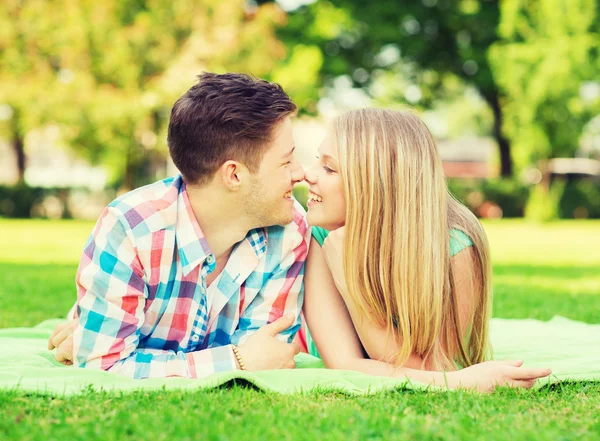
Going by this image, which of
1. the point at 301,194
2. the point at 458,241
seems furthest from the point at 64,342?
the point at 301,194

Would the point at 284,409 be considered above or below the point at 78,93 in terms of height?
below

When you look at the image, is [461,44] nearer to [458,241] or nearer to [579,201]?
[579,201]

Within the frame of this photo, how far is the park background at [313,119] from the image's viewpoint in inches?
112

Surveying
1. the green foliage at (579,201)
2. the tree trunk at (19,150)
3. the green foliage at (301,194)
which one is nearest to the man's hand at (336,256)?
the green foliage at (301,194)

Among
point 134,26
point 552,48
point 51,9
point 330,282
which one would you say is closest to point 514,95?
point 552,48

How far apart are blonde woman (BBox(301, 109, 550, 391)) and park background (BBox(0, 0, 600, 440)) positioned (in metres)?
0.47

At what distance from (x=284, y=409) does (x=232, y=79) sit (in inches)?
65.2

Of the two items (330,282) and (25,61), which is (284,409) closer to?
(330,282)

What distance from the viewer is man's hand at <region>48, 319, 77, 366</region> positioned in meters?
3.81

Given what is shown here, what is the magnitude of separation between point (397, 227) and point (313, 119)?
75.7 ft

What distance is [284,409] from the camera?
9.70ft

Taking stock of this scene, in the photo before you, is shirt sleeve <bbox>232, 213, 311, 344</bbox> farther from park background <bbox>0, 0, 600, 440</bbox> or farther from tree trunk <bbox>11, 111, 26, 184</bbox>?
tree trunk <bbox>11, 111, 26, 184</bbox>

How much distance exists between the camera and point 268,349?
3.65m

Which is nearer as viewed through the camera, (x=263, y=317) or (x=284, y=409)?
(x=284, y=409)
